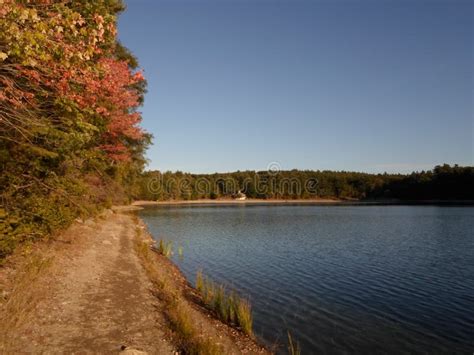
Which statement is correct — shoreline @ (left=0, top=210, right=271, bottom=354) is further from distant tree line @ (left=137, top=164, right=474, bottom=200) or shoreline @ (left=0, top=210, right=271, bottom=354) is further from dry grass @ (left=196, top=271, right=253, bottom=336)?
distant tree line @ (left=137, top=164, right=474, bottom=200)

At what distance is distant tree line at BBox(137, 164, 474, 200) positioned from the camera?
15125 centimetres

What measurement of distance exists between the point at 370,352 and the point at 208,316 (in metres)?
5.25

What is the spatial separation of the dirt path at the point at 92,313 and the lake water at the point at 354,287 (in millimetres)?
4087

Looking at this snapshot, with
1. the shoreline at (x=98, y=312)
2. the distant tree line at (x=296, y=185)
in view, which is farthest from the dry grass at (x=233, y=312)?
the distant tree line at (x=296, y=185)

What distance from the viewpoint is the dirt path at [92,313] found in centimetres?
823

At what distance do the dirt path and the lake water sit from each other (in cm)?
409

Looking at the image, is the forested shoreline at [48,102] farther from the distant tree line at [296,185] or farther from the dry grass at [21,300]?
the distant tree line at [296,185]

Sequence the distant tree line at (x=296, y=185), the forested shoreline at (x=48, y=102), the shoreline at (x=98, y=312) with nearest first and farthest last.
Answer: the forested shoreline at (x=48, y=102)
the shoreline at (x=98, y=312)
the distant tree line at (x=296, y=185)

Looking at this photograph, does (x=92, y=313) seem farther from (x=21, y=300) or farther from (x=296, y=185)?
(x=296, y=185)

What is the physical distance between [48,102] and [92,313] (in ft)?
24.1

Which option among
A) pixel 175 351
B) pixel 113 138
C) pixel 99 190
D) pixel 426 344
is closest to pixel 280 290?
pixel 426 344

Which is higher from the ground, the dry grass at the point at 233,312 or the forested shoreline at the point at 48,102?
the forested shoreline at the point at 48,102

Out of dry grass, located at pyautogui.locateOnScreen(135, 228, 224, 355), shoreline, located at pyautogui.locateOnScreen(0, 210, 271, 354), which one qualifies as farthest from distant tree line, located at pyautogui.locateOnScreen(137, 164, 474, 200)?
dry grass, located at pyautogui.locateOnScreen(135, 228, 224, 355)

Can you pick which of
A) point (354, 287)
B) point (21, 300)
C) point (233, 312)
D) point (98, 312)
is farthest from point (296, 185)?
point (21, 300)
